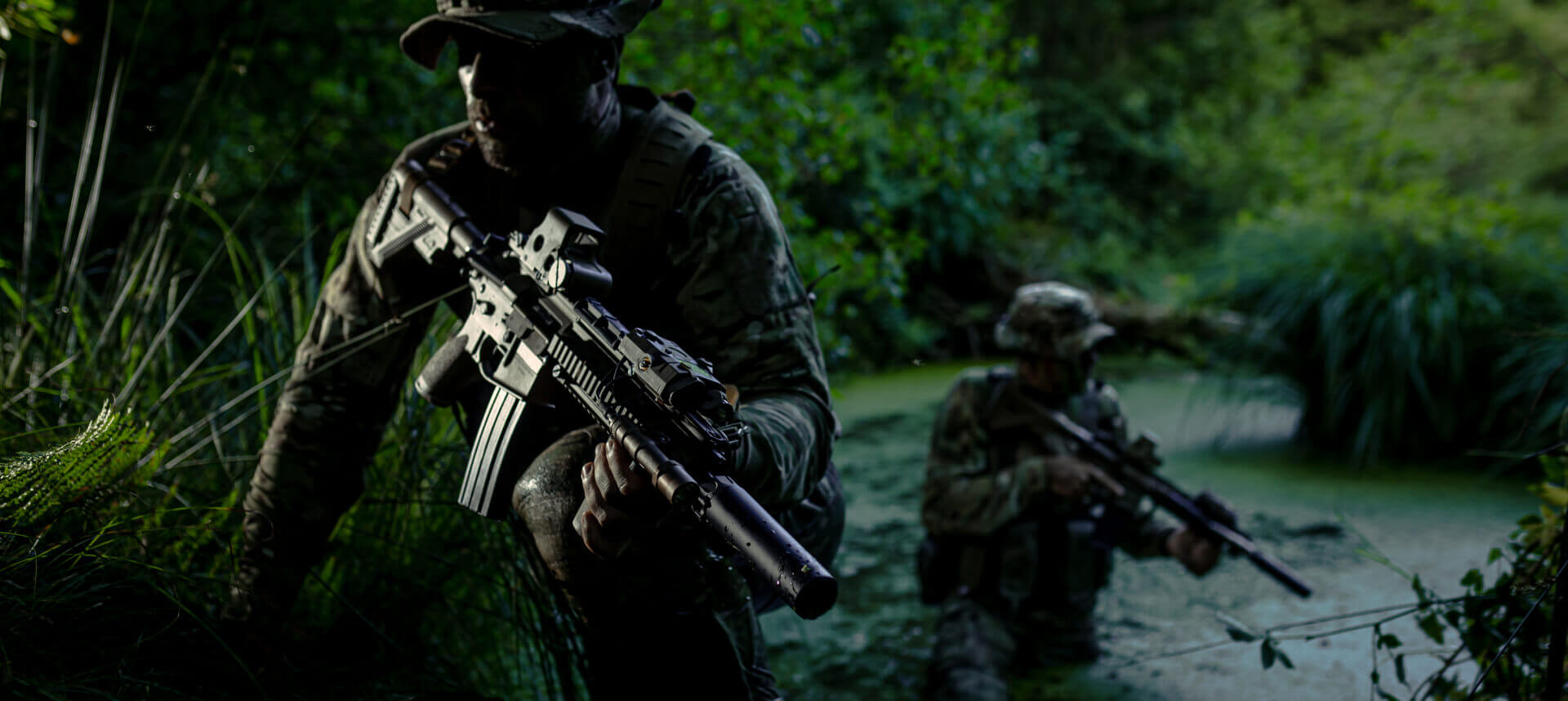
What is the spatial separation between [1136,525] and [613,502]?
2.47 metres

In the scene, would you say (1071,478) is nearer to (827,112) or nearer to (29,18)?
(827,112)

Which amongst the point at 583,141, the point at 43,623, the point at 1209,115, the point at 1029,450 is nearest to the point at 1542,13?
the point at 1209,115

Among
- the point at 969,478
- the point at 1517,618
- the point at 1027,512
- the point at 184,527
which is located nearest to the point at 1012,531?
the point at 1027,512

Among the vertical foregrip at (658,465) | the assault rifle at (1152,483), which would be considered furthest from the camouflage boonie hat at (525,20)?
the assault rifle at (1152,483)

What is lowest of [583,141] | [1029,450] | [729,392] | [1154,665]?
[1154,665]

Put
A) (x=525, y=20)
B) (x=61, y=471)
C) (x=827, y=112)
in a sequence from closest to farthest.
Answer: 1. (x=61, y=471)
2. (x=525, y=20)
3. (x=827, y=112)

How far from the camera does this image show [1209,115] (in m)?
12.7

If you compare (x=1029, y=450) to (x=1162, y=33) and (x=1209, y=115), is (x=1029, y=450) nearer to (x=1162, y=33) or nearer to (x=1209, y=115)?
(x=1209, y=115)

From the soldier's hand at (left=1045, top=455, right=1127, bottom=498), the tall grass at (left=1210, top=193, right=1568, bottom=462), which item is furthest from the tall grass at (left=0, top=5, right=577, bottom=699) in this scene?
the tall grass at (left=1210, top=193, right=1568, bottom=462)

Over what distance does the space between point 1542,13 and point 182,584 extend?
14464 mm

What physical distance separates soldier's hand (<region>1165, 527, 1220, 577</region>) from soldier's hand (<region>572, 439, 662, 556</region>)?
2.29 meters

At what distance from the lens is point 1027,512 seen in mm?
3166

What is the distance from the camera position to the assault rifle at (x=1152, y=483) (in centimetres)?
307

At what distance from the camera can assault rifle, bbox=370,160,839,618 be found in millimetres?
1206
